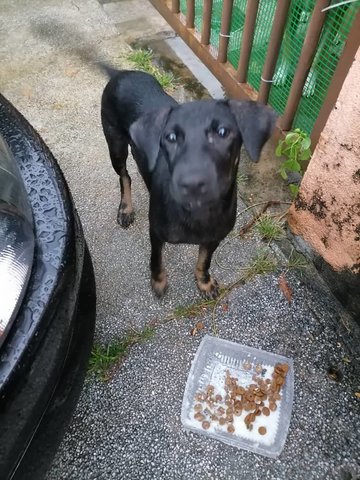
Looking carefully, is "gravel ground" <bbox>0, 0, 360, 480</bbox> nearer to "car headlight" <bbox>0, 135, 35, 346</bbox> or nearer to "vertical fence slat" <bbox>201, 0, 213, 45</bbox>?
"car headlight" <bbox>0, 135, 35, 346</bbox>

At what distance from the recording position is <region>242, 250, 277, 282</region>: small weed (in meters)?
3.06

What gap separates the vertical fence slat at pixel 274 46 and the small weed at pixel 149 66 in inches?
39.6

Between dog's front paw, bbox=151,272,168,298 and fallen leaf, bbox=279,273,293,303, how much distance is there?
0.78m

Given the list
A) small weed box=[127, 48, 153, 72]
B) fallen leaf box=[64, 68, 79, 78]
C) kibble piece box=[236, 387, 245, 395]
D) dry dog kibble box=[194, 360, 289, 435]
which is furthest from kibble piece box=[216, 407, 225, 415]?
fallen leaf box=[64, 68, 79, 78]

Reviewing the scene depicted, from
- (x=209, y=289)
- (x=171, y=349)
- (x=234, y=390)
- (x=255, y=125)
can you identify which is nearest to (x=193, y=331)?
(x=171, y=349)

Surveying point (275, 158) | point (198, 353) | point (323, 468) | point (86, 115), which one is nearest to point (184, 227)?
point (198, 353)

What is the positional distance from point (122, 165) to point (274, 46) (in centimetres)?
152

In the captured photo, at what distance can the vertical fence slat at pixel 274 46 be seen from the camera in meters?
3.29

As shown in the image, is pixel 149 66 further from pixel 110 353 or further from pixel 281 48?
pixel 110 353

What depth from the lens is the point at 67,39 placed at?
481 cm

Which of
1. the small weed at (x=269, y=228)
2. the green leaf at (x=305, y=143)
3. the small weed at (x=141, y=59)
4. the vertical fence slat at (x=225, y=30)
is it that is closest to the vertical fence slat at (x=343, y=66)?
the green leaf at (x=305, y=143)

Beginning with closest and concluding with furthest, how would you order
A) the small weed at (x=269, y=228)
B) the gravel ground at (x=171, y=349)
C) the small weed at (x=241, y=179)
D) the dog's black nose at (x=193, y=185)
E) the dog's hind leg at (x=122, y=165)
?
the dog's black nose at (x=193, y=185) → the gravel ground at (x=171, y=349) → the dog's hind leg at (x=122, y=165) → the small weed at (x=269, y=228) → the small weed at (x=241, y=179)

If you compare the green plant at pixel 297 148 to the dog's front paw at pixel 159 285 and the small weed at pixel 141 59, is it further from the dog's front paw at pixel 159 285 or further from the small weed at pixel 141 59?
the small weed at pixel 141 59

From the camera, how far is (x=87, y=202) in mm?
3461
